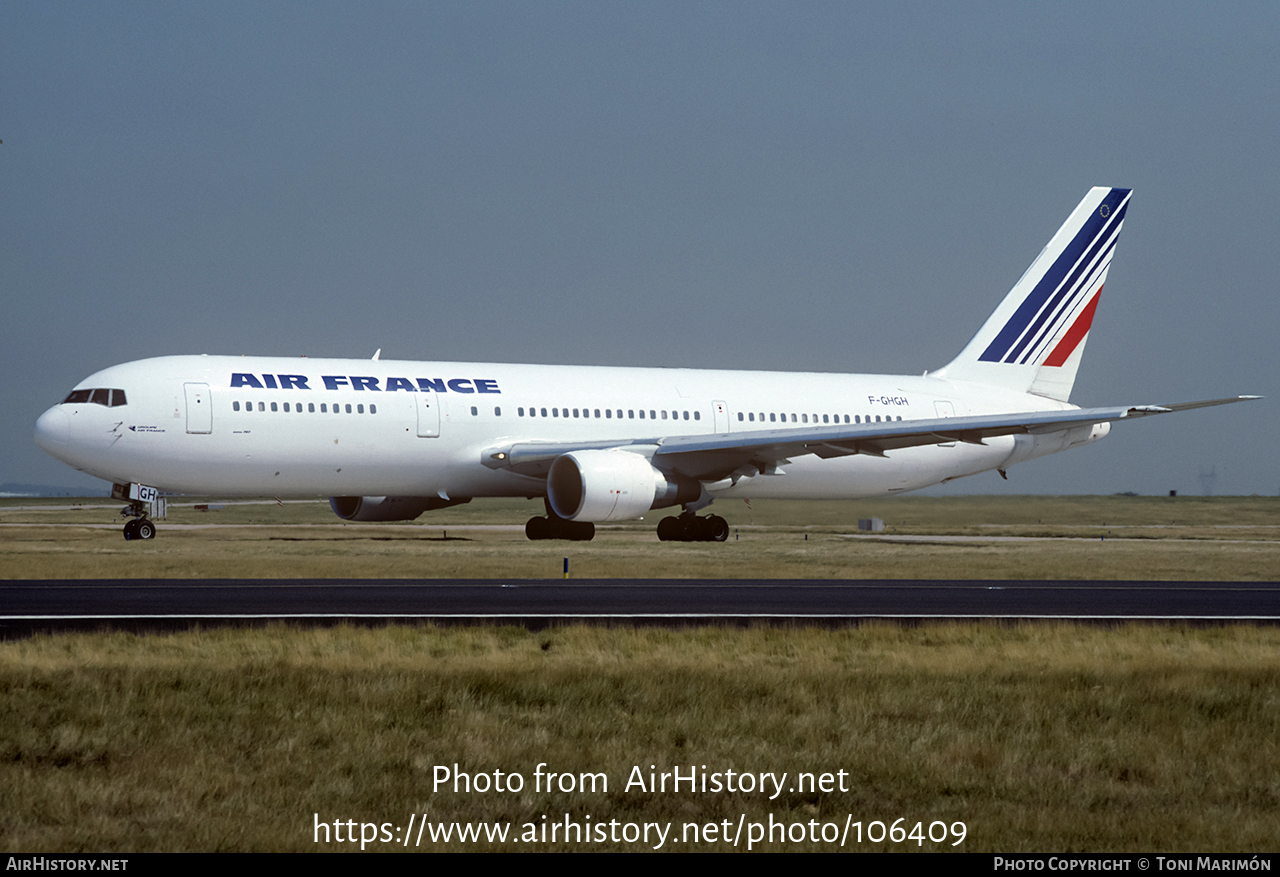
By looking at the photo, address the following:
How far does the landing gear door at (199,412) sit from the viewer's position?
105ft

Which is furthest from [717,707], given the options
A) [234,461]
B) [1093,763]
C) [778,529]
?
[778,529]

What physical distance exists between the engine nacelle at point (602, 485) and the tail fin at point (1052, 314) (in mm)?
14256

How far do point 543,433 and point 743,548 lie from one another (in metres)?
5.63

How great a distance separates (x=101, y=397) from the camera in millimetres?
32000

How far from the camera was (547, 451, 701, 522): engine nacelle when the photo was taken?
107 feet

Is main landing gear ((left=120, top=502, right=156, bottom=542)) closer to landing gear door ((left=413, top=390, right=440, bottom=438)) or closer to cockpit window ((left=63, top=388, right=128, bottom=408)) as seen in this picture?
cockpit window ((left=63, top=388, right=128, bottom=408))

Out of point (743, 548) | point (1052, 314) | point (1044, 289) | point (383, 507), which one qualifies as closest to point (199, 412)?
point (383, 507)

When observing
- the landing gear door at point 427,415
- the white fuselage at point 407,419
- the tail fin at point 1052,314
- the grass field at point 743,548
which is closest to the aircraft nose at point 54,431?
the white fuselage at point 407,419

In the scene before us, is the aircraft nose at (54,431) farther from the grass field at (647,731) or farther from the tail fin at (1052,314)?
the tail fin at (1052,314)

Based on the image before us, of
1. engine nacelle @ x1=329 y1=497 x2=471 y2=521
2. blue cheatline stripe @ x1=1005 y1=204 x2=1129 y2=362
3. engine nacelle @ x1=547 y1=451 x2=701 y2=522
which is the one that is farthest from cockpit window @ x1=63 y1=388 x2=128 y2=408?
blue cheatline stripe @ x1=1005 y1=204 x2=1129 y2=362

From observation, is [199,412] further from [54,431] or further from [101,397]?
[54,431]

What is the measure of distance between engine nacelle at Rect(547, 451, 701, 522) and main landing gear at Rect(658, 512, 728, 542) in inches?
160

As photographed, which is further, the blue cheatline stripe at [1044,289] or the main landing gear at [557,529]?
the blue cheatline stripe at [1044,289]

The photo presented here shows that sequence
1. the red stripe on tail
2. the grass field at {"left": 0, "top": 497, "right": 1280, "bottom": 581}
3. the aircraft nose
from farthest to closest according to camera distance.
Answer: the red stripe on tail
the aircraft nose
the grass field at {"left": 0, "top": 497, "right": 1280, "bottom": 581}
